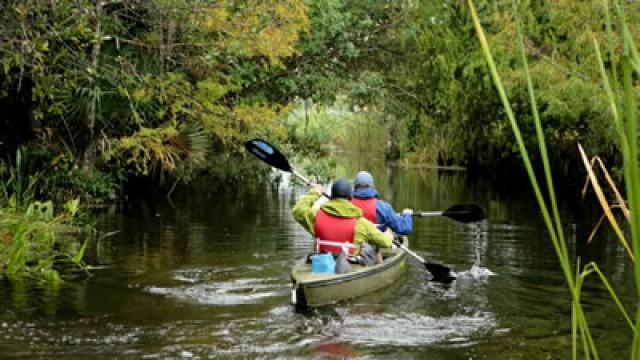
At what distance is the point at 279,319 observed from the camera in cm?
893

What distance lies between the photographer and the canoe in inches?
362

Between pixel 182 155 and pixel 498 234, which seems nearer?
pixel 498 234

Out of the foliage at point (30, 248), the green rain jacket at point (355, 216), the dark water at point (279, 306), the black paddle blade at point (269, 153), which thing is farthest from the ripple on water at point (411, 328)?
the black paddle blade at point (269, 153)

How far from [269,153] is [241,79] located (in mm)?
8863

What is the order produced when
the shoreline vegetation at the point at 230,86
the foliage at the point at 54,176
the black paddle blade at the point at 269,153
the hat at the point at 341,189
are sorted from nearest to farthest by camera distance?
the hat at the point at 341,189, the shoreline vegetation at the point at 230,86, the black paddle blade at the point at 269,153, the foliage at the point at 54,176

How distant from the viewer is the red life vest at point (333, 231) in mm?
10102

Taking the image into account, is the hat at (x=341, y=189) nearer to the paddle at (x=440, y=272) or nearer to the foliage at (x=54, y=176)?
the paddle at (x=440, y=272)

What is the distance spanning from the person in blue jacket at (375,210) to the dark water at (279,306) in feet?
2.45

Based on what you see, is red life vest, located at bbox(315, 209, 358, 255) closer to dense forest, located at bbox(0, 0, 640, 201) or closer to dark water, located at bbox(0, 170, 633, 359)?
dark water, located at bbox(0, 170, 633, 359)

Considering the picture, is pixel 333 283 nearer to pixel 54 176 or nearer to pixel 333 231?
pixel 333 231

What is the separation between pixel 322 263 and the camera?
9555 mm

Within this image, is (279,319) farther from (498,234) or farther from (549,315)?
(498,234)

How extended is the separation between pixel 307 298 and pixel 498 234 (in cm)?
838

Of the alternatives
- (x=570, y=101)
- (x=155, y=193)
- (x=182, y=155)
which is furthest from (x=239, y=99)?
(x=570, y=101)
